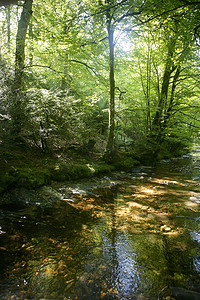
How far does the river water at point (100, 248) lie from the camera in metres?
2.07

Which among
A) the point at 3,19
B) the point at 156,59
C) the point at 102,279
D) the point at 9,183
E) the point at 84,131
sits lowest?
the point at 102,279

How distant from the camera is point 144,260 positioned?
2539mm

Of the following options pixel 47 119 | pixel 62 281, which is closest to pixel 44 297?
pixel 62 281

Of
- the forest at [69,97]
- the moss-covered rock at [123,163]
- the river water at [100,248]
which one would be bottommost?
the river water at [100,248]

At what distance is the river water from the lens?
2070 millimetres

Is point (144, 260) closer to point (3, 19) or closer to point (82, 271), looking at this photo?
point (82, 271)

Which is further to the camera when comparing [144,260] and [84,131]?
[84,131]

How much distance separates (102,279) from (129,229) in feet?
4.20

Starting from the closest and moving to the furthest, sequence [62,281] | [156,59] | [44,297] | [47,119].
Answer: [44,297] → [62,281] → [47,119] → [156,59]

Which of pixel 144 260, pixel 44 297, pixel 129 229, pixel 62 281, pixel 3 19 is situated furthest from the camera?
pixel 3 19

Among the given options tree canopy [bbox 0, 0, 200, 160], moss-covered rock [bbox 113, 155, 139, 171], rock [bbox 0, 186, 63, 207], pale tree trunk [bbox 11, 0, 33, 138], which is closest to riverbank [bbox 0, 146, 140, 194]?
moss-covered rock [bbox 113, 155, 139, 171]

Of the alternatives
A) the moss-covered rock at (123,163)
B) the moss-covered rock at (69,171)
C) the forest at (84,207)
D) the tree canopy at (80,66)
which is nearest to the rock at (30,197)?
the forest at (84,207)

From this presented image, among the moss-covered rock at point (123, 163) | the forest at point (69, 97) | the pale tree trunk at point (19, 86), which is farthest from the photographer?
the moss-covered rock at point (123, 163)

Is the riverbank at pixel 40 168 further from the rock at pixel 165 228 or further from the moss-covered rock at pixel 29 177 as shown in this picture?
the rock at pixel 165 228
